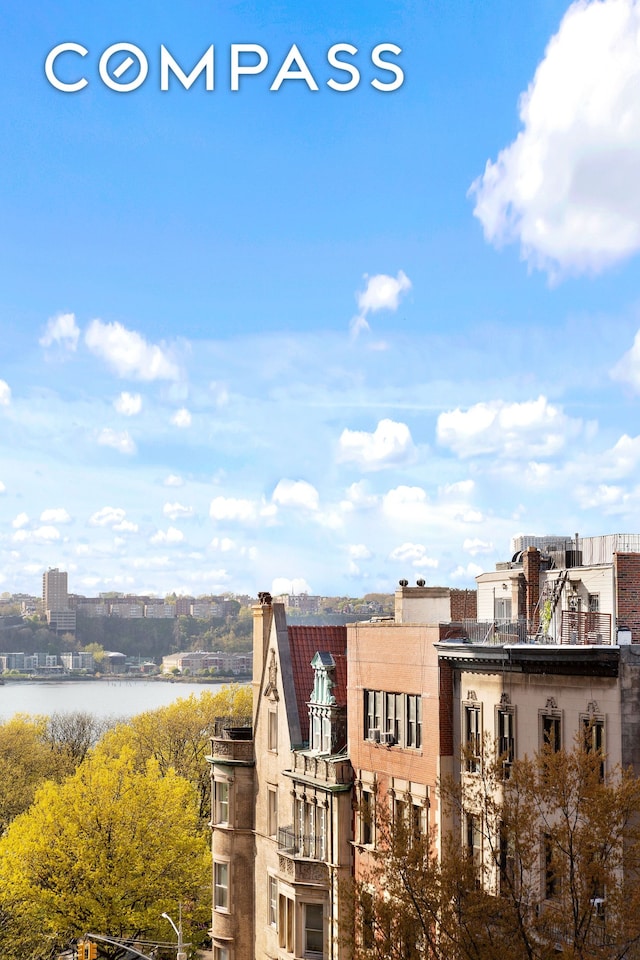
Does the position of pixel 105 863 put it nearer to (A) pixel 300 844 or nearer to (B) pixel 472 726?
(A) pixel 300 844

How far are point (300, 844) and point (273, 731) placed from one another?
254 inches

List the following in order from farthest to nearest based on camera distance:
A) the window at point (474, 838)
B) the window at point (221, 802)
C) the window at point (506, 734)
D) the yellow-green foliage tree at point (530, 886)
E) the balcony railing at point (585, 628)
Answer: the window at point (221, 802) → the window at point (474, 838) → the window at point (506, 734) → the balcony railing at point (585, 628) → the yellow-green foliage tree at point (530, 886)

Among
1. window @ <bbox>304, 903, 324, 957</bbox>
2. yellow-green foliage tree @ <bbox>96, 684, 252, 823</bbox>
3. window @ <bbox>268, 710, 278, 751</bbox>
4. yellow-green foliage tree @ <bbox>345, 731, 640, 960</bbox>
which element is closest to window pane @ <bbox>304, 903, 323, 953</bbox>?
window @ <bbox>304, 903, 324, 957</bbox>

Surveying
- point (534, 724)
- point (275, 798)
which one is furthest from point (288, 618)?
point (534, 724)

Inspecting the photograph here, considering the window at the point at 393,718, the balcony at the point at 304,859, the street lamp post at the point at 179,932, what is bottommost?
the street lamp post at the point at 179,932

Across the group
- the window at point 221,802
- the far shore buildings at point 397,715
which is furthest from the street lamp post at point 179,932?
the window at point 221,802

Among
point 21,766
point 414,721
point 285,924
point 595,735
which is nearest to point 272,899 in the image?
point 285,924

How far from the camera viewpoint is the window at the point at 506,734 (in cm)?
3612

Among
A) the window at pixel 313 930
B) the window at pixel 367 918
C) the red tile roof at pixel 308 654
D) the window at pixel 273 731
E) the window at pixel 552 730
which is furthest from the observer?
the window at pixel 273 731

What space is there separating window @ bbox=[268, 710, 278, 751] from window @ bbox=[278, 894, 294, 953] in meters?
7.14

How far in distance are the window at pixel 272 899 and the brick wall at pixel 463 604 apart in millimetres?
13914

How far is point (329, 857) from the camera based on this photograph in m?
46.9

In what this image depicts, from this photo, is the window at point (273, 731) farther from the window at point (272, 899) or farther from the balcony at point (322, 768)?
the window at point (272, 899)

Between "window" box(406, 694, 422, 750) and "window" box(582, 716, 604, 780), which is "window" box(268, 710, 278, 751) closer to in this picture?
"window" box(406, 694, 422, 750)
